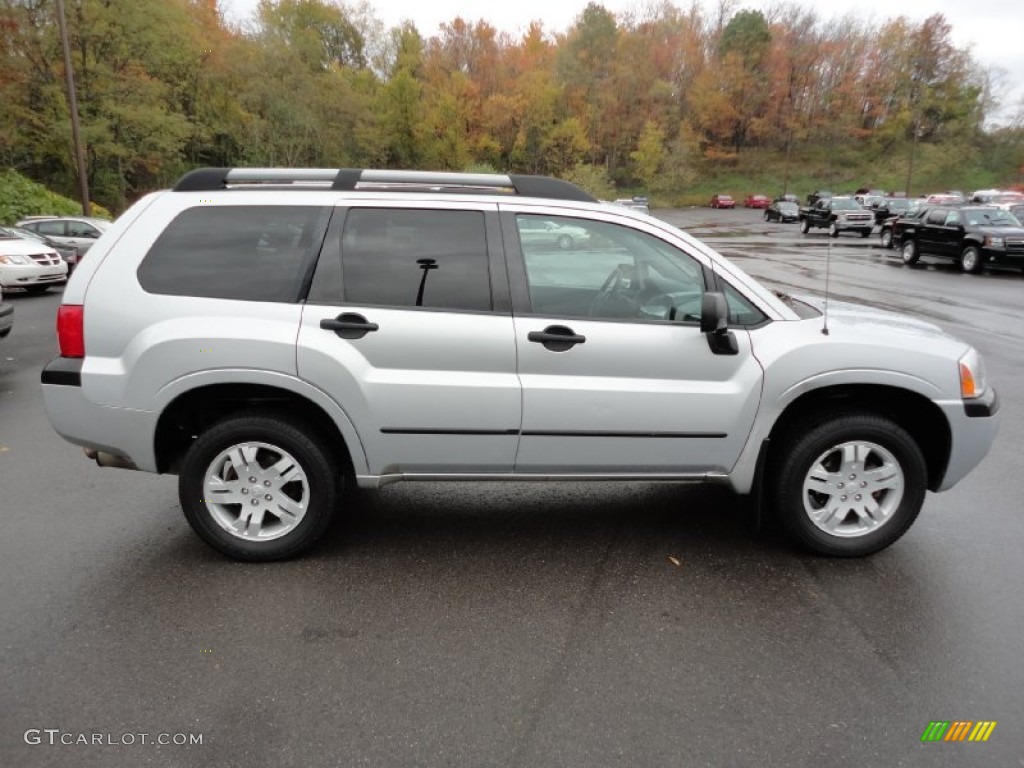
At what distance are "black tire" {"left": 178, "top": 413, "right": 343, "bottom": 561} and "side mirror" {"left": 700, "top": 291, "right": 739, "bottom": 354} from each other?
2.01 m

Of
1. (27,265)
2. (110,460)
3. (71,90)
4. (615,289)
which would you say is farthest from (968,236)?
(71,90)

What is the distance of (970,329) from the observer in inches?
428

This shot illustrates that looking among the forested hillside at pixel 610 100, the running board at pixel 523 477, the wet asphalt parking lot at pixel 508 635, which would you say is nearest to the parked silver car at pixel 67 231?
the wet asphalt parking lot at pixel 508 635

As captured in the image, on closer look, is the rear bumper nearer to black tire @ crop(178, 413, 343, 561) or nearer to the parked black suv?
black tire @ crop(178, 413, 343, 561)

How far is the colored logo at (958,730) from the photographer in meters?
2.44

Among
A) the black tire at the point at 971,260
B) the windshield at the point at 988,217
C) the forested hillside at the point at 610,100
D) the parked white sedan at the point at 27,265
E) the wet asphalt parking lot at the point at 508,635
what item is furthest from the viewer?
the forested hillside at the point at 610,100

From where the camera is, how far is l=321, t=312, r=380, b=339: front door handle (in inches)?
134

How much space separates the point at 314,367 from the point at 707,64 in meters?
99.0

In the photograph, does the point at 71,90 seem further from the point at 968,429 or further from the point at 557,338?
the point at 968,429

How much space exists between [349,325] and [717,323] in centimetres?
178

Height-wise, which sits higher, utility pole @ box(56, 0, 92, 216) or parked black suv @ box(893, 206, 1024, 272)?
utility pole @ box(56, 0, 92, 216)

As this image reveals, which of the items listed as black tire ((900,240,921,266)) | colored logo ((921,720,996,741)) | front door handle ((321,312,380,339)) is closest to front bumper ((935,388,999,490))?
colored logo ((921,720,996,741))

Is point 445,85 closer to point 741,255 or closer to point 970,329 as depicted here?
point 741,255

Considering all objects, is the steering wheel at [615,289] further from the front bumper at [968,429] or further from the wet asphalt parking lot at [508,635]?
the front bumper at [968,429]
